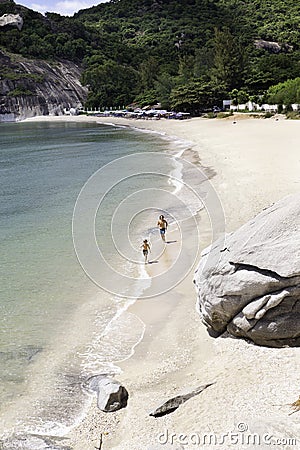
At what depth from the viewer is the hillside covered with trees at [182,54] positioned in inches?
3246

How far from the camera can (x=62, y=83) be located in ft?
460

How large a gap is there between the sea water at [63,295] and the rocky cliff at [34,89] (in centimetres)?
10989

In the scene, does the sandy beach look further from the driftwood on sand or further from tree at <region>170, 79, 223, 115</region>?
tree at <region>170, 79, 223, 115</region>

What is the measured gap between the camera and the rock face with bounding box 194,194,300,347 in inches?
309

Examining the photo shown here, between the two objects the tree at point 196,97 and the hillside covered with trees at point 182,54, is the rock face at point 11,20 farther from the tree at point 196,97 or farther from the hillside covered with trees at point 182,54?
the tree at point 196,97

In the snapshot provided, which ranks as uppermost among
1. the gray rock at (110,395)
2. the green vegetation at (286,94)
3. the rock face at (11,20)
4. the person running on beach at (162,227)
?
the rock face at (11,20)

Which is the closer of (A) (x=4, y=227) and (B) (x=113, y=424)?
(B) (x=113, y=424)

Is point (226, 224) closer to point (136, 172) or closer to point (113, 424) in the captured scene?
point (113, 424)

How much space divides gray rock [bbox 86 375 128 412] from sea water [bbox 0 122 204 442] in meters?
0.31

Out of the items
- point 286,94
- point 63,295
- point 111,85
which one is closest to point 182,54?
point 111,85

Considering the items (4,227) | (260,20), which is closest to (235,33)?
(260,20)

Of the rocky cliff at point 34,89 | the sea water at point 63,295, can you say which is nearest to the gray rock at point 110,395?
the sea water at point 63,295

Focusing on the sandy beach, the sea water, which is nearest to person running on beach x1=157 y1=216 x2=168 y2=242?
the sea water

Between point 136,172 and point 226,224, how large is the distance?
15464 millimetres
